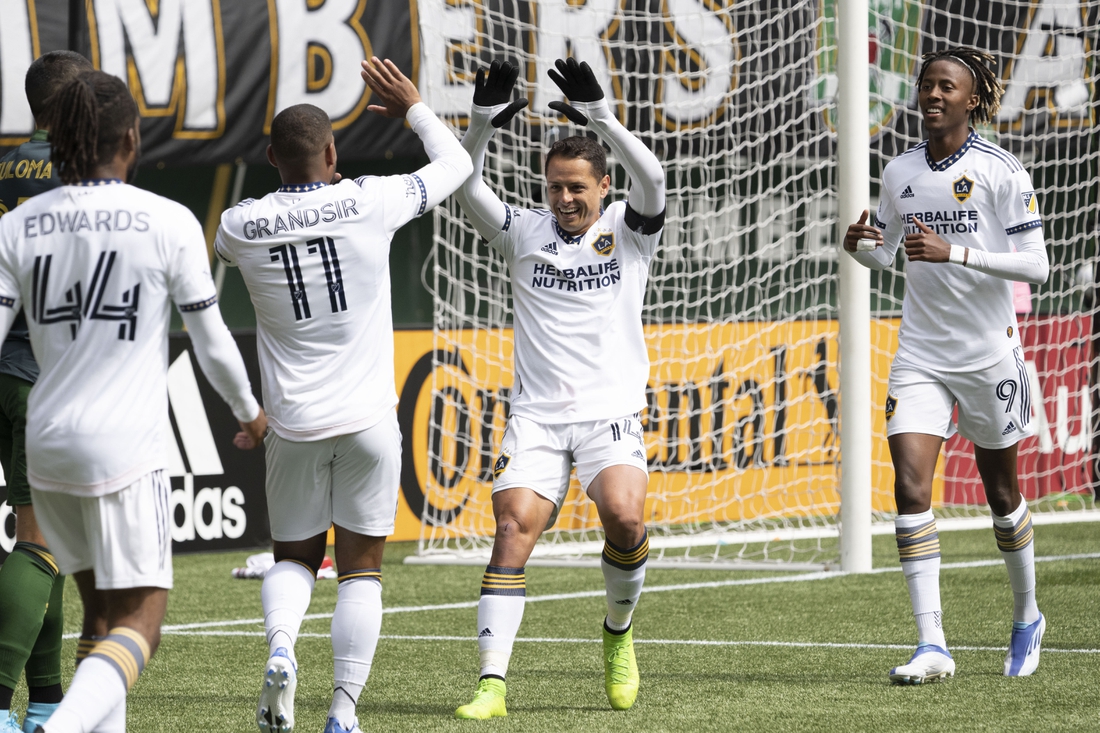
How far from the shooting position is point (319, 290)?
14.1 feet

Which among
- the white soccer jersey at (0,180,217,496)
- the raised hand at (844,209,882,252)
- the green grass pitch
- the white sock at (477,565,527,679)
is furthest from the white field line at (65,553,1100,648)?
the white soccer jersey at (0,180,217,496)

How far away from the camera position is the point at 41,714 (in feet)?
14.9

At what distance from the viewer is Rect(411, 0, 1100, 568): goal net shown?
31.9ft

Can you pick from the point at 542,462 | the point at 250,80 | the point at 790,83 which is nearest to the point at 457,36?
the point at 250,80

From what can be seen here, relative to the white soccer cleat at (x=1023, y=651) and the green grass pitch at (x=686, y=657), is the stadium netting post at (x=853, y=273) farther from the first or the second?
the white soccer cleat at (x=1023, y=651)

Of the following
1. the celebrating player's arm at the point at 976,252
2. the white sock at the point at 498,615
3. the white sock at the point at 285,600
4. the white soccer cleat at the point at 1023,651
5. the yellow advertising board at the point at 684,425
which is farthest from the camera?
the yellow advertising board at the point at 684,425

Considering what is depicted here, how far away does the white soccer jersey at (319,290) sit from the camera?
14.0ft

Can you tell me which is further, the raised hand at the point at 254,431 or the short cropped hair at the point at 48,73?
the short cropped hair at the point at 48,73

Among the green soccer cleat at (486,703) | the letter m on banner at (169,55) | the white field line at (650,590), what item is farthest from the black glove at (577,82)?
the letter m on banner at (169,55)

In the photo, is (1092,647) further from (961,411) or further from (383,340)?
(383,340)

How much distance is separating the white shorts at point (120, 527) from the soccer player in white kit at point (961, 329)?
293 cm

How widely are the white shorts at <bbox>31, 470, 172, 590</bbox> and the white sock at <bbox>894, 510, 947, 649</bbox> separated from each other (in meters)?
2.95

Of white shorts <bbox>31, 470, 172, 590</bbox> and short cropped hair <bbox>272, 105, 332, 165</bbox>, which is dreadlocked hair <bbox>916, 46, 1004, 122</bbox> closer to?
short cropped hair <bbox>272, 105, 332, 165</bbox>

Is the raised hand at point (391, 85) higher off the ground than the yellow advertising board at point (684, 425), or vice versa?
the raised hand at point (391, 85)
